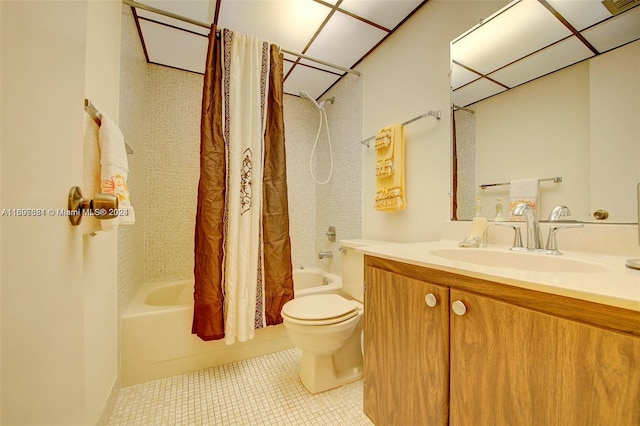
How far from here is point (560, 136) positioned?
3.16 ft

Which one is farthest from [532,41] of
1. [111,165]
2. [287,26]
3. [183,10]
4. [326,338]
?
[183,10]

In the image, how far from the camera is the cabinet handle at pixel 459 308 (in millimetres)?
655

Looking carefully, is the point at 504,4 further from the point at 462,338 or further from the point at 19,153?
the point at 19,153

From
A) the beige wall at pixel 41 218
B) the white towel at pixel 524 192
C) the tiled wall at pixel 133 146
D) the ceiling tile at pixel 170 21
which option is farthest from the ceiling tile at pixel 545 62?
the tiled wall at pixel 133 146

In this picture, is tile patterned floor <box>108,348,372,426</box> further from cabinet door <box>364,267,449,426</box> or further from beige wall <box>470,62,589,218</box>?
beige wall <box>470,62,589,218</box>

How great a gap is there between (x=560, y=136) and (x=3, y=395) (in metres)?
1.51

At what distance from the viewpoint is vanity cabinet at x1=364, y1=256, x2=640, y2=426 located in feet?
1.45

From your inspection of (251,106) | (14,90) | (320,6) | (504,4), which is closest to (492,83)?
(504,4)

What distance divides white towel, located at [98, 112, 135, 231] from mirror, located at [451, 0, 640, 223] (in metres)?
1.51

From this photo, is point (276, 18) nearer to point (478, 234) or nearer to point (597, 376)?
point (478, 234)

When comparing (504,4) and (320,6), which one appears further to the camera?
(320,6)

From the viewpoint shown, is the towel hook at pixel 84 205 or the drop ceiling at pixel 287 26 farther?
the drop ceiling at pixel 287 26

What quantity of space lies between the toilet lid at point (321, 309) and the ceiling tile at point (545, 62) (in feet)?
4.33

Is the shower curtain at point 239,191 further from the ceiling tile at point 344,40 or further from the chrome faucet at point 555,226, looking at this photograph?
the chrome faucet at point 555,226
